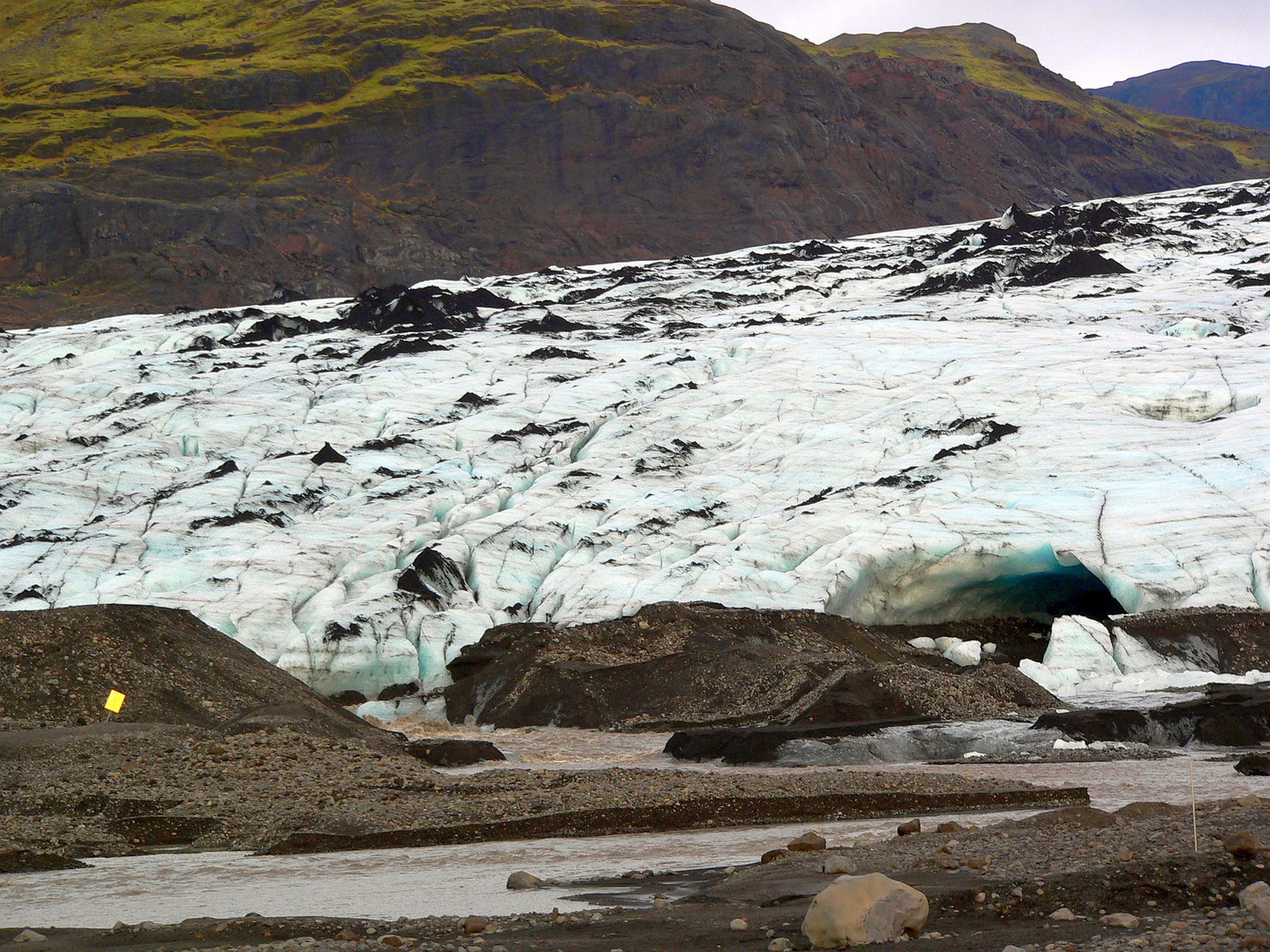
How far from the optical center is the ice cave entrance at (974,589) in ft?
79.4

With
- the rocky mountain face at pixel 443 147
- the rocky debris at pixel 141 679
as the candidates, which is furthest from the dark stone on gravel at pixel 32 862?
the rocky mountain face at pixel 443 147

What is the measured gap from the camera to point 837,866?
845cm

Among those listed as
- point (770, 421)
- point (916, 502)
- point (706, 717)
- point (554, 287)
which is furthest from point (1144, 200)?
point (706, 717)

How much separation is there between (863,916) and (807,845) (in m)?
3.50

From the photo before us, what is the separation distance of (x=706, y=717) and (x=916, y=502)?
8674 millimetres

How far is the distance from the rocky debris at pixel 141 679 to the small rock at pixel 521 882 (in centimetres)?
749

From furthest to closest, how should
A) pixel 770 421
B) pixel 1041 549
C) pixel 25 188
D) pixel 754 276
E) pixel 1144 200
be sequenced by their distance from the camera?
1. pixel 25 188
2. pixel 1144 200
3. pixel 754 276
4. pixel 770 421
5. pixel 1041 549

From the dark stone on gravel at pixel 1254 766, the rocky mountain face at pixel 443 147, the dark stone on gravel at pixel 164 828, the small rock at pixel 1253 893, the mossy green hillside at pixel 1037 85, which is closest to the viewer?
the small rock at pixel 1253 893

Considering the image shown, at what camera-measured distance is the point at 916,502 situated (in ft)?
85.9

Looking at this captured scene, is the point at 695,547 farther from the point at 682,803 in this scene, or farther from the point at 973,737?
the point at 682,803

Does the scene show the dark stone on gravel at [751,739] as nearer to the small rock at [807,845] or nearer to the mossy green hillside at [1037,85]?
the small rock at [807,845]

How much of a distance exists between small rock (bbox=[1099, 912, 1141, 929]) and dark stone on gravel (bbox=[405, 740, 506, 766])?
1128 cm

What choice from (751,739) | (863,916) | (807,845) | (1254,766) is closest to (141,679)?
(751,739)

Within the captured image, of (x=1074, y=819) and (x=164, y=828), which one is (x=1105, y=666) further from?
(x=164, y=828)
